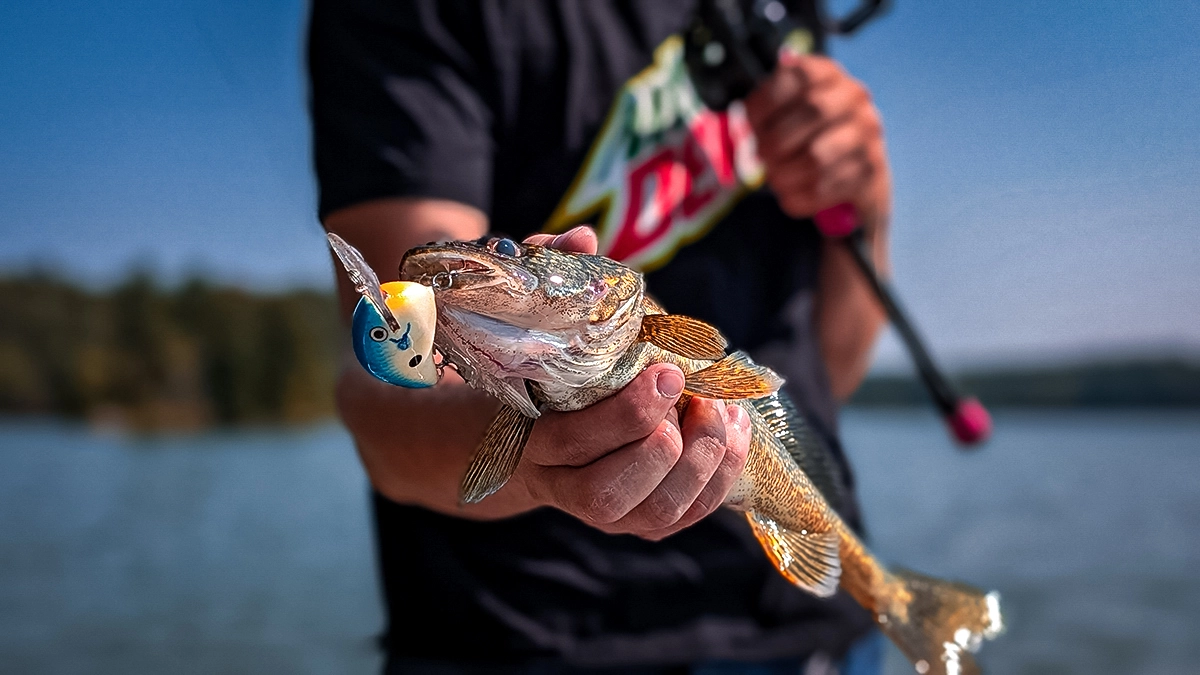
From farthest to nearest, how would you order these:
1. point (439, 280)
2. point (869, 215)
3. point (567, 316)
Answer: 1. point (869, 215)
2. point (567, 316)
3. point (439, 280)

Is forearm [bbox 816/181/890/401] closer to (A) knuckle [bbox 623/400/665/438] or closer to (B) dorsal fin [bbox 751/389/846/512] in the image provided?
(B) dorsal fin [bbox 751/389/846/512]

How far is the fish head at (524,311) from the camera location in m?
0.84

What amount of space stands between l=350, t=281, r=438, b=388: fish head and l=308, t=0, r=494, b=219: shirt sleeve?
933 millimetres

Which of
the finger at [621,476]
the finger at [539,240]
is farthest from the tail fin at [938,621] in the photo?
the finger at [539,240]

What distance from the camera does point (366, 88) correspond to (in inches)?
71.0

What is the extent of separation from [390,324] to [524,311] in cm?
18

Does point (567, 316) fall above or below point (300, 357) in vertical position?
above

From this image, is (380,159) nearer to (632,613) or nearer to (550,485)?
(550,485)

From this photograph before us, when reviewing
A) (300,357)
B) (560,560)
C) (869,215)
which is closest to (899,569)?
(560,560)

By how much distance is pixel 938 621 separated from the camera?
181 centimetres

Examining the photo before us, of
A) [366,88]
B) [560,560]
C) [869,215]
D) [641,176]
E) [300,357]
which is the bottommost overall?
[300,357]

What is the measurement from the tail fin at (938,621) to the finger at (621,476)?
93cm

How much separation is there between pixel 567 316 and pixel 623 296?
114 millimetres

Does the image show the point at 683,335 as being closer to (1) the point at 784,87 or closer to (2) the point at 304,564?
(1) the point at 784,87
